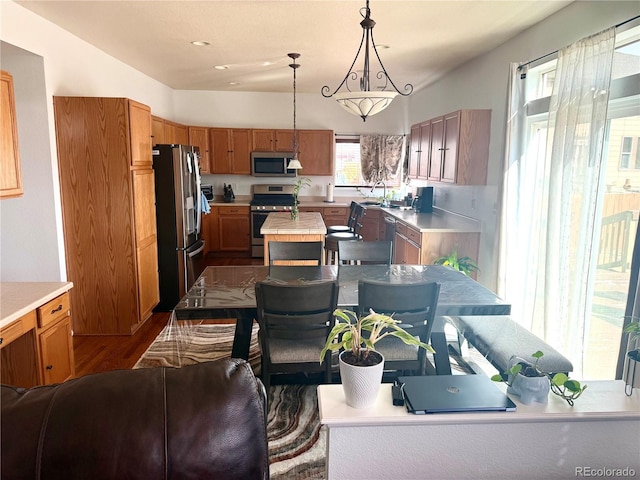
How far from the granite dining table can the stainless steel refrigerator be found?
1.48 metres

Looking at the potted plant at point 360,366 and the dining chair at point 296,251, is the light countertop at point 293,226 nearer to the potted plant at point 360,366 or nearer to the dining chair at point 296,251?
the dining chair at point 296,251

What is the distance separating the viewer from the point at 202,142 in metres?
6.79

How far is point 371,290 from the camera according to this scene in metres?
2.18

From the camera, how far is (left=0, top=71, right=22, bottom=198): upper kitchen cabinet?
89.8 inches

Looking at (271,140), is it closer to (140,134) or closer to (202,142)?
(202,142)

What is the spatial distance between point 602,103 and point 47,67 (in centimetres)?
386

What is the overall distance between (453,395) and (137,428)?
34.6 inches

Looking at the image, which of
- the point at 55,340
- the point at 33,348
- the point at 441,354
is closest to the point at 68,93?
A: the point at 55,340

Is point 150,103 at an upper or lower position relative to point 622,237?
→ upper

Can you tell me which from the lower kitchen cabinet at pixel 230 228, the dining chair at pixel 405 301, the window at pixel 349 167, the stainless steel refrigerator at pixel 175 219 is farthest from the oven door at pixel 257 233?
the dining chair at pixel 405 301

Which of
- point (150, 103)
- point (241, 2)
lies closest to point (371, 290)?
point (241, 2)

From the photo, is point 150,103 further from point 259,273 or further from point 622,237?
point 622,237

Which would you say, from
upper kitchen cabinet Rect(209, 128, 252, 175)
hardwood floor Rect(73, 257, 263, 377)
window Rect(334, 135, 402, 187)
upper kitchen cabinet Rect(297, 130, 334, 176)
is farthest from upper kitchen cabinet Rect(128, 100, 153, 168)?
window Rect(334, 135, 402, 187)

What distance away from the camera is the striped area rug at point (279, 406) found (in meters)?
2.10
